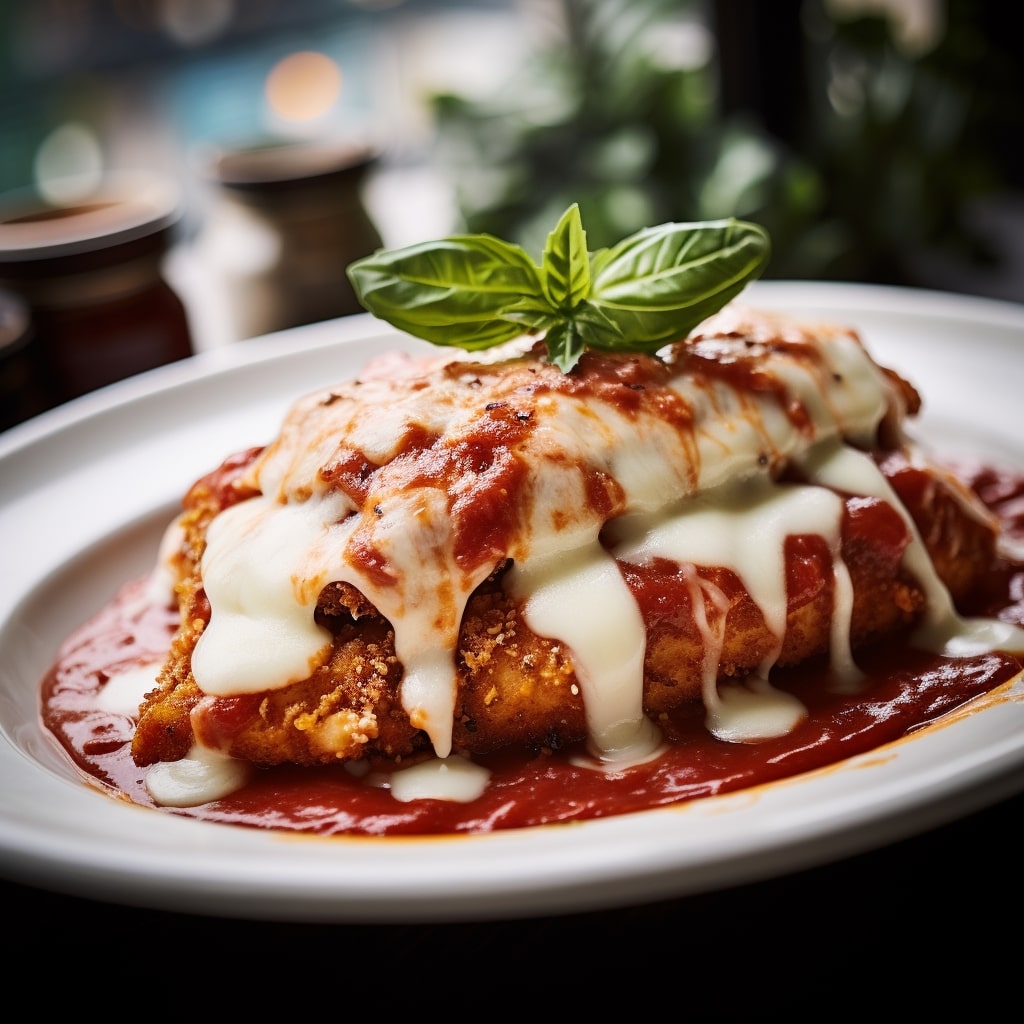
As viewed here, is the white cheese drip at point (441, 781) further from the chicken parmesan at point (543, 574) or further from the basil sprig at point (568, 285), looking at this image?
the basil sprig at point (568, 285)

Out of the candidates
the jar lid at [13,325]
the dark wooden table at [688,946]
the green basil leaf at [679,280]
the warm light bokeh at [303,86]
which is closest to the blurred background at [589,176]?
the jar lid at [13,325]

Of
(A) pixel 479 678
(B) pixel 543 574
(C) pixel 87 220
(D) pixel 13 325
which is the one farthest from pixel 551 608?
(C) pixel 87 220

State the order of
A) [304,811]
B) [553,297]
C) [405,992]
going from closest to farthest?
[405,992]
[304,811]
[553,297]

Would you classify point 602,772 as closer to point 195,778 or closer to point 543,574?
point 543,574

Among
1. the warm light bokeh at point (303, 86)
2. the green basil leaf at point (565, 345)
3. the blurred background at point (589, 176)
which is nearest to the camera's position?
the green basil leaf at point (565, 345)

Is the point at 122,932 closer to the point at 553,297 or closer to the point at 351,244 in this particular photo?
the point at 553,297

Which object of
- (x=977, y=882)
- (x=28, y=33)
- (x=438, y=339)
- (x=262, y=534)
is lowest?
(x=977, y=882)

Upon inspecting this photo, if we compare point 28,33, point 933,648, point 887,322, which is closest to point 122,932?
point 933,648
